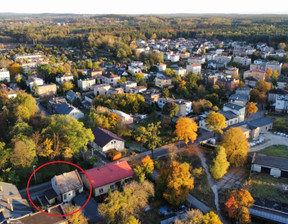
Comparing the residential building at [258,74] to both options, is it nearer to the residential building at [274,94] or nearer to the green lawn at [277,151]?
the residential building at [274,94]

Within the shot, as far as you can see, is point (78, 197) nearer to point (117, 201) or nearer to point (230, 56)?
point (117, 201)

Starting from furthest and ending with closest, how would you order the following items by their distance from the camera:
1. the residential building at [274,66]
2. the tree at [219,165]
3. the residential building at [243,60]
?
the residential building at [243,60] < the residential building at [274,66] < the tree at [219,165]

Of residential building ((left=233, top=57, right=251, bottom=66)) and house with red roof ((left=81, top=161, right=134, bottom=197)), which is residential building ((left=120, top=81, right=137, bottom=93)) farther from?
residential building ((left=233, top=57, right=251, bottom=66))

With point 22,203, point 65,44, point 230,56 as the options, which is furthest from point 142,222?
point 65,44

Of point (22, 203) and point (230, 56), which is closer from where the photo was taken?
point (22, 203)

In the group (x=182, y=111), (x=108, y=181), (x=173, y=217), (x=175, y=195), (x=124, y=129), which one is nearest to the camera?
(x=173, y=217)

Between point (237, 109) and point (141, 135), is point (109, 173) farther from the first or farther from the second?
point (237, 109)

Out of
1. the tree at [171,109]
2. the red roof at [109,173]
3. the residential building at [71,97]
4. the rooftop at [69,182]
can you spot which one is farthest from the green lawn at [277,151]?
the residential building at [71,97]
